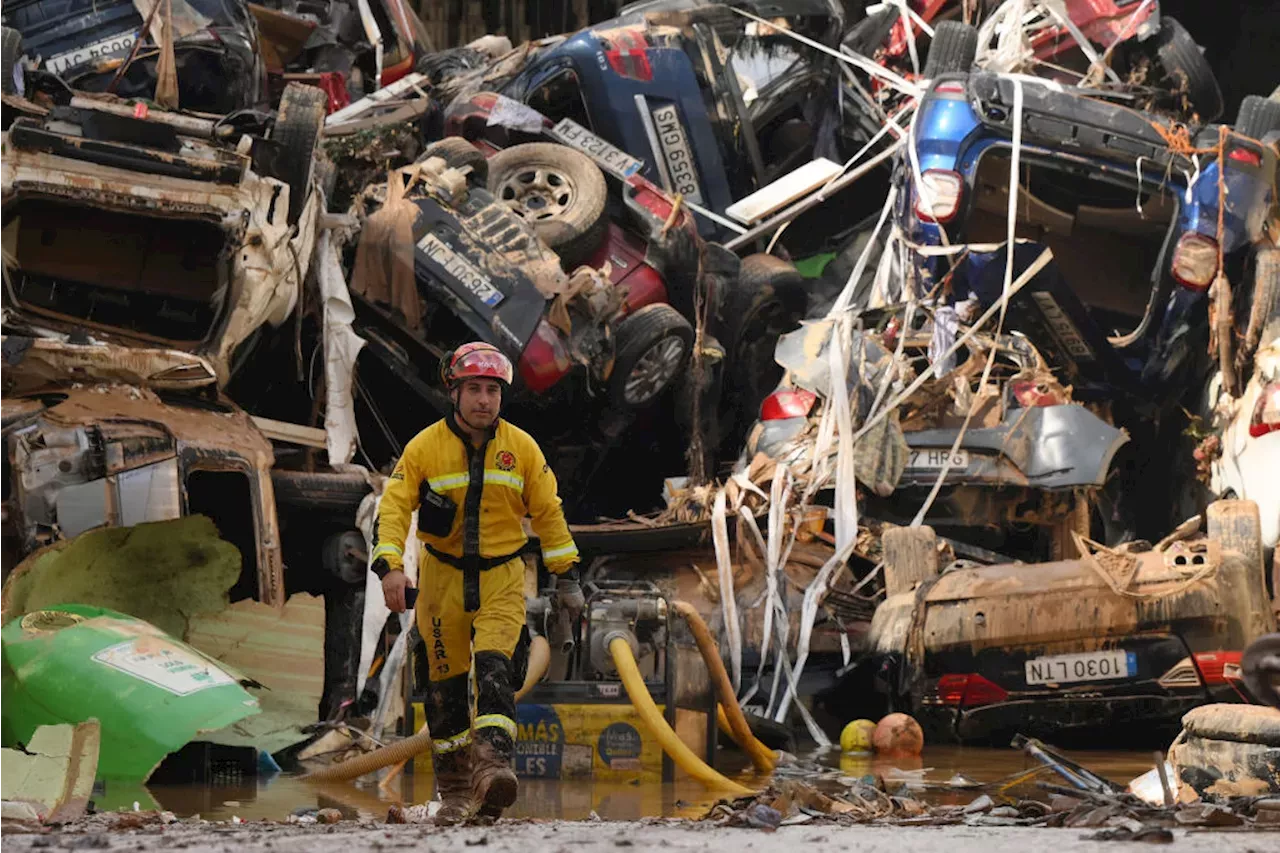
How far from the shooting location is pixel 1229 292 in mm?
11750

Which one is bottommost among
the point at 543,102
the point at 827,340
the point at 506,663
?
the point at 506,663

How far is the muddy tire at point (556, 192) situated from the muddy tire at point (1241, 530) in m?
4.53

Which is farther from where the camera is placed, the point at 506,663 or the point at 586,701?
the point at 586,701

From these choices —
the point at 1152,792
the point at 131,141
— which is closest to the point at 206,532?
the point at 131,141

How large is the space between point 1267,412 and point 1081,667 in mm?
2650

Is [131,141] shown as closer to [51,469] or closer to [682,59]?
[51,469]

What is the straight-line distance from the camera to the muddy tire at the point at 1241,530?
8752 millimetres

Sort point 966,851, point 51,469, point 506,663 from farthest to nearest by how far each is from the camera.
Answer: point 51,469 → point 506,663 → point 966,851

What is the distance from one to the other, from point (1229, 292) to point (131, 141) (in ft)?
21.9

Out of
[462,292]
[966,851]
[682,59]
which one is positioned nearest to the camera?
[966,851]

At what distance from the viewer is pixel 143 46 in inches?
446

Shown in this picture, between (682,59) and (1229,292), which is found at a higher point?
(682,59)

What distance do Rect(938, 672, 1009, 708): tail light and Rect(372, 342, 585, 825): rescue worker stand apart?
143 inches

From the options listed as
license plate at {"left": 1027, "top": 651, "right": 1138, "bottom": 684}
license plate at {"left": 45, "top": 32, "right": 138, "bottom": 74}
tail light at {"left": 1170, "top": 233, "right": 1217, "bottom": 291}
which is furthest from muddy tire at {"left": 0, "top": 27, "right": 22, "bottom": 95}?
tail light at {"left": 1170, "top": 233, "right": 1217, "bottom": 291}
